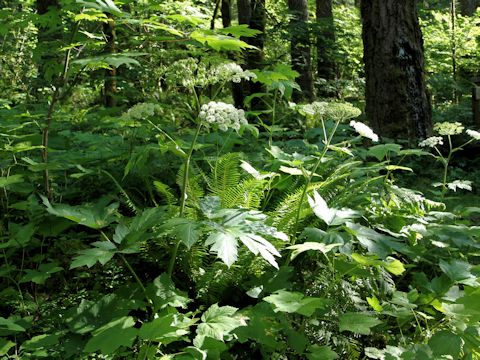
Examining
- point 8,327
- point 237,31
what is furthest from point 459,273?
point 8,327

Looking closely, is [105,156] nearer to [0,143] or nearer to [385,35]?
[0,143]

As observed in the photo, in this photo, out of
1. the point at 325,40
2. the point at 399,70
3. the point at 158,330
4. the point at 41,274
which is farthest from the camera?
the point at 325,40

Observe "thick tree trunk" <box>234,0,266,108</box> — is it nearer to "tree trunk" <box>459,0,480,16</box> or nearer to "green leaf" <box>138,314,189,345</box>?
"green leaf" <box>138,314,189,345</box>

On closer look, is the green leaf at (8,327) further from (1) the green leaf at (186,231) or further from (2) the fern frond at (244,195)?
(2) the fern frond at (244,195)

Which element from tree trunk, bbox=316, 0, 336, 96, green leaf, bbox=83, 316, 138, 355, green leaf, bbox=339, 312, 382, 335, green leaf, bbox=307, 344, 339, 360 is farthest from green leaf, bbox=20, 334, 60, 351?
tree trunk, bbox=316, 0, 336, 96

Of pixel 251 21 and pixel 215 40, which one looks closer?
pixel 215 40

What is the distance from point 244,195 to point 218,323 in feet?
2.53

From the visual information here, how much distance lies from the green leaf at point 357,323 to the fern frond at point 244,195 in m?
0.78

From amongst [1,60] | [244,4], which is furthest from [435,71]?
[1,60]

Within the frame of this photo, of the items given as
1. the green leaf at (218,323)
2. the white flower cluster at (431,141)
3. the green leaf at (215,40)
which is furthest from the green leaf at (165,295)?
the white flower cluster at (431,141)

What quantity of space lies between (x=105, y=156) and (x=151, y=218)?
1.16 m

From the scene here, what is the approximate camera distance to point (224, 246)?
5.25 feet

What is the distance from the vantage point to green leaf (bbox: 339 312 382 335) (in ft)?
5.76

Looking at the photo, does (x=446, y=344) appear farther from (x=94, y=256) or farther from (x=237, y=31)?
(x=237, y=31)
